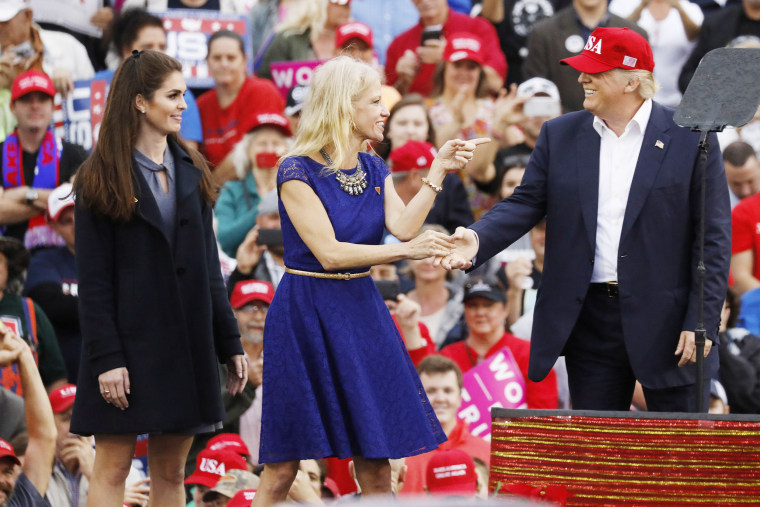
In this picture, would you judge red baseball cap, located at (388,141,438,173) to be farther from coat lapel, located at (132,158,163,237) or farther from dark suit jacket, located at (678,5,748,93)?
coat lapel, located at (132,158,163,237)

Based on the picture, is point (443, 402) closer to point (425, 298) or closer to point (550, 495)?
point (425, 298)

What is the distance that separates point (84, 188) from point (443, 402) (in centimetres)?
313

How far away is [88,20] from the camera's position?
444 inches

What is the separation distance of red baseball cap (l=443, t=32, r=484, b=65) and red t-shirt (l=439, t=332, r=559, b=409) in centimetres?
284

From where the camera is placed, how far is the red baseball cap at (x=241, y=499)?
6043 millimetres

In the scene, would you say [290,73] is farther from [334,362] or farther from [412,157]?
[334,362]

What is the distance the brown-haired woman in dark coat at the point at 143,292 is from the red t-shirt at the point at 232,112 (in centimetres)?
512

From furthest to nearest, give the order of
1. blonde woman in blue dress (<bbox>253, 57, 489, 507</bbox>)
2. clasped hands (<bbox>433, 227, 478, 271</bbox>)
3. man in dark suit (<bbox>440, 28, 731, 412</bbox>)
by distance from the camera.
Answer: man in dark suit (<bbox>440, 28, 731, 412</bbox>) → clasped hands (<bbox>433, 227, 478, 271</bbox>) → blonde woman in blue dress (<bbox>253, 57, 489, 507</bbox>)

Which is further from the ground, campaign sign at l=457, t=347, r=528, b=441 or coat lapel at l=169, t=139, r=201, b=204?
coat lapel at l=169, t=139, r=201, b=204

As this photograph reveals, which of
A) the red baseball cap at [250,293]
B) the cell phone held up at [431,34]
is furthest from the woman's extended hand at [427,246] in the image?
the cell phone held up at [431,34]

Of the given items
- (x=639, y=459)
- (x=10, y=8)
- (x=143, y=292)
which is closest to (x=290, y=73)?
(x=10, y=8)

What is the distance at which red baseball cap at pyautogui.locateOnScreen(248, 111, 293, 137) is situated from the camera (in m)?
9.73

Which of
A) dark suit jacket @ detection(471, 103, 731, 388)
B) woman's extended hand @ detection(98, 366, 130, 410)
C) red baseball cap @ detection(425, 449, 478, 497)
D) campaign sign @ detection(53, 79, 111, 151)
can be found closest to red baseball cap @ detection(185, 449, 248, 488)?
red baseball cap @ detection(425, 449, 478, 497)

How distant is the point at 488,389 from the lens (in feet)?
26.0
